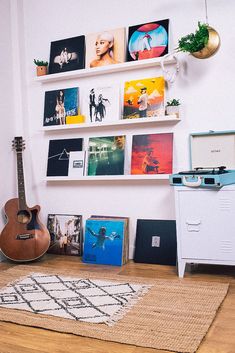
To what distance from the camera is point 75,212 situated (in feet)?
10.8

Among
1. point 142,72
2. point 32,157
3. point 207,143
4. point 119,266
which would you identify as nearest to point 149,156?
point 207,143

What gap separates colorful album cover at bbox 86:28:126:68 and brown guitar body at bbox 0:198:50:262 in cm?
130

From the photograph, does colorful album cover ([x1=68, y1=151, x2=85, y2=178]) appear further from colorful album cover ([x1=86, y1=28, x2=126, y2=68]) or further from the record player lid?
the record player lid

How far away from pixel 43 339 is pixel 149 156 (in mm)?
1614

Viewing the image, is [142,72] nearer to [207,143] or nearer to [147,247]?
[207,143]

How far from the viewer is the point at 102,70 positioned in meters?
3.03

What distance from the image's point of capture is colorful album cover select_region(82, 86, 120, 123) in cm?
302

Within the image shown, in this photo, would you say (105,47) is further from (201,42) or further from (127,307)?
(127,307)

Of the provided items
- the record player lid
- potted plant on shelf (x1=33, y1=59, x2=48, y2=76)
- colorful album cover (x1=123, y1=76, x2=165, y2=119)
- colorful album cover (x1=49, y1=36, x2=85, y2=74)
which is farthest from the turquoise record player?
potted plant on shelf (x1=33, y1=59, x2=48, y2=76)

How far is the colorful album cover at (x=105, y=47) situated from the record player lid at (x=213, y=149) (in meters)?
0.86

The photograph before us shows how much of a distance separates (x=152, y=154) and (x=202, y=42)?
2.83ft

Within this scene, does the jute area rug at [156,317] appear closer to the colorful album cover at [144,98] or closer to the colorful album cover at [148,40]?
the colorful album cover at [144,98]

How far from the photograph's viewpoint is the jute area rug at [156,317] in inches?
65.5

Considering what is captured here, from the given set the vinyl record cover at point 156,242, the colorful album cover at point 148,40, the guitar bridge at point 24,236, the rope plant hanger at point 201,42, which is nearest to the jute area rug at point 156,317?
the vinyl record cover at point 156,242
